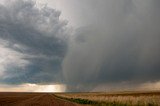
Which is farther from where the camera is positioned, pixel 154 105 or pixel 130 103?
pixel 130 103

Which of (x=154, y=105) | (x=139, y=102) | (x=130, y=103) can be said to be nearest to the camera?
(x=154, y=105)

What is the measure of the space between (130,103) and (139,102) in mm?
2620

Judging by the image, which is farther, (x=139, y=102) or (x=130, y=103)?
(x=130, y=103)

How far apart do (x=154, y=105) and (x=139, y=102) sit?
11.7 feet

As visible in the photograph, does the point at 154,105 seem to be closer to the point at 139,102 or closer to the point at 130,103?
the point at 139,102

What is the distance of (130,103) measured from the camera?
33656mm

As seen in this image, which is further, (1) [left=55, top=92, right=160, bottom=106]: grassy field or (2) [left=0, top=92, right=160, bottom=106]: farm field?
(2) [left=0, top=92, right=160, bottom=106]: farm field

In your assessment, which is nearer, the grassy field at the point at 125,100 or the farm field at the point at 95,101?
the grassy field at the point at 125,100

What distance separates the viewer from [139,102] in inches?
1227

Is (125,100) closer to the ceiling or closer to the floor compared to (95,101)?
closer to the floor

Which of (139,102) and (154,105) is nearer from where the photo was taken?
(154,105)

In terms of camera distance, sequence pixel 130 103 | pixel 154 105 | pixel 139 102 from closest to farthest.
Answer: pixel 154 105 < pixel 139 102 < pixel 130 103

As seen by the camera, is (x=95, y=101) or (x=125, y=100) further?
(x=95, y=101)

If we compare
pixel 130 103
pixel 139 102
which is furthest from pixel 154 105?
pixel 130 103
